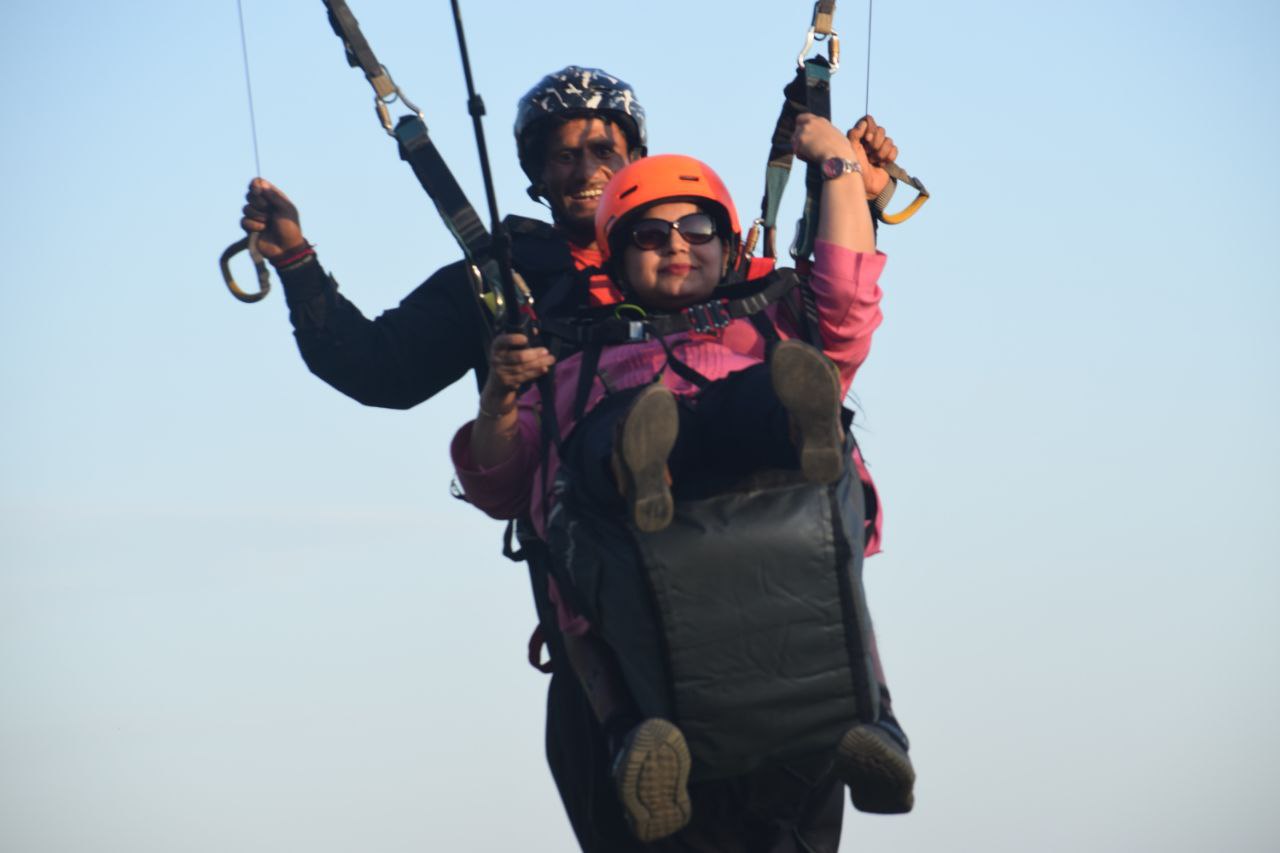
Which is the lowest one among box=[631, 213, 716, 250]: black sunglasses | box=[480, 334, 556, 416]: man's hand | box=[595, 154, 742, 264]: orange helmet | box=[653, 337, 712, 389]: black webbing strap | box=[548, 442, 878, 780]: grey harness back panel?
box=[548, 442, 878, 780]: grey harness back panel

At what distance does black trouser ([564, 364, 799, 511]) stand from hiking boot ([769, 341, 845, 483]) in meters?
0.08

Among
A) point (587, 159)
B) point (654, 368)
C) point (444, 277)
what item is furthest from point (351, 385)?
point (654, 368)

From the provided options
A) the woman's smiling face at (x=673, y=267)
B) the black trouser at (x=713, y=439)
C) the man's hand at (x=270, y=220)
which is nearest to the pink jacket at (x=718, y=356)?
the woman's smiling face at (x=673, y=267)

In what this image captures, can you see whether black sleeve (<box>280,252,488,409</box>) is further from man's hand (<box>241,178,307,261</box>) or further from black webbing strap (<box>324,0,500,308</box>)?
black webbing strap (<box>324,0,500,308</box>)

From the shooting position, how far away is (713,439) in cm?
605

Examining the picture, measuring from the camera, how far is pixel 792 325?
263 inches

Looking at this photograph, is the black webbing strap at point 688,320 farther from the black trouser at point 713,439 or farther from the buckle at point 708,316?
the black trouser at point 713,439

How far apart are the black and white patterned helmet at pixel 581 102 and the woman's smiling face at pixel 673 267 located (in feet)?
4.47

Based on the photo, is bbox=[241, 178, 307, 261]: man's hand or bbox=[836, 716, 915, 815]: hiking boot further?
bbox=[241, 178, 307, 261]: man's hand

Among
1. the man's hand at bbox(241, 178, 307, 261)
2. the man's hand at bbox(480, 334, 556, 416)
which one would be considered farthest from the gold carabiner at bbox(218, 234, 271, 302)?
the man's hand at bbox(480, 334, 556, 416)

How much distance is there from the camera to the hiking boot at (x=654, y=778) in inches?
233

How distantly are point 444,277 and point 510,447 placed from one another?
1.50 meters

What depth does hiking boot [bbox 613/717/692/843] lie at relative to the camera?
19.4 ft

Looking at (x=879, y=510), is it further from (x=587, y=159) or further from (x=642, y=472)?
(x=587, y=159)
